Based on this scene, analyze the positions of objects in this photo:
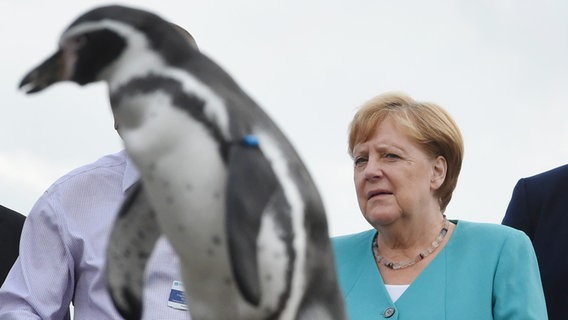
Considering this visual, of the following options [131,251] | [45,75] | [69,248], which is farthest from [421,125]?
[45,75]

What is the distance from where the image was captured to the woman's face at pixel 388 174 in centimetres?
214

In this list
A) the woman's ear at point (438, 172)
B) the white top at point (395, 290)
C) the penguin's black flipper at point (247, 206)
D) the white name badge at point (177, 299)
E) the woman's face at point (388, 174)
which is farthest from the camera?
the woman's ear at point (438, 172)

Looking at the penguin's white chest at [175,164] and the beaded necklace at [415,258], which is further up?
the penguin's white chest at [175,164]

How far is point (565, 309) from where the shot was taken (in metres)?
2.29

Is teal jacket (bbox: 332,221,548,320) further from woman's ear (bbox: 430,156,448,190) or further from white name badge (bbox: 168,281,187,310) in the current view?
white name badge (bbox: 168,281,187,310)

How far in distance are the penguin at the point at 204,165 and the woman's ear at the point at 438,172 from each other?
1.60 m

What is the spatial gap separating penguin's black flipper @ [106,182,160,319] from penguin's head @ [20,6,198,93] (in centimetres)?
13

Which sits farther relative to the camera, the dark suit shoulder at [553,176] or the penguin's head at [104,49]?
the dark suit shoulder at [553,176]

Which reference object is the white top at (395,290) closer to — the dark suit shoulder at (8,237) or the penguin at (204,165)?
the dark suit shoulder at (8,237)

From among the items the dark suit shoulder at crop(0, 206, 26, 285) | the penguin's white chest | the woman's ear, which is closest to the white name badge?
the penguin's white chest

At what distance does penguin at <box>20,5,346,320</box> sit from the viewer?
693 mm

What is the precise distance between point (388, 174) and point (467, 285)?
1.12 feet

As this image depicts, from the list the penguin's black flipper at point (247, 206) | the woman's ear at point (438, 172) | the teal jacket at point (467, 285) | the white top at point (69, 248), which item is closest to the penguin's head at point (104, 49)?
the penguin's black flipper at point (247, 206)

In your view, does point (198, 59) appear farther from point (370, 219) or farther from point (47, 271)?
point (370, 219)
